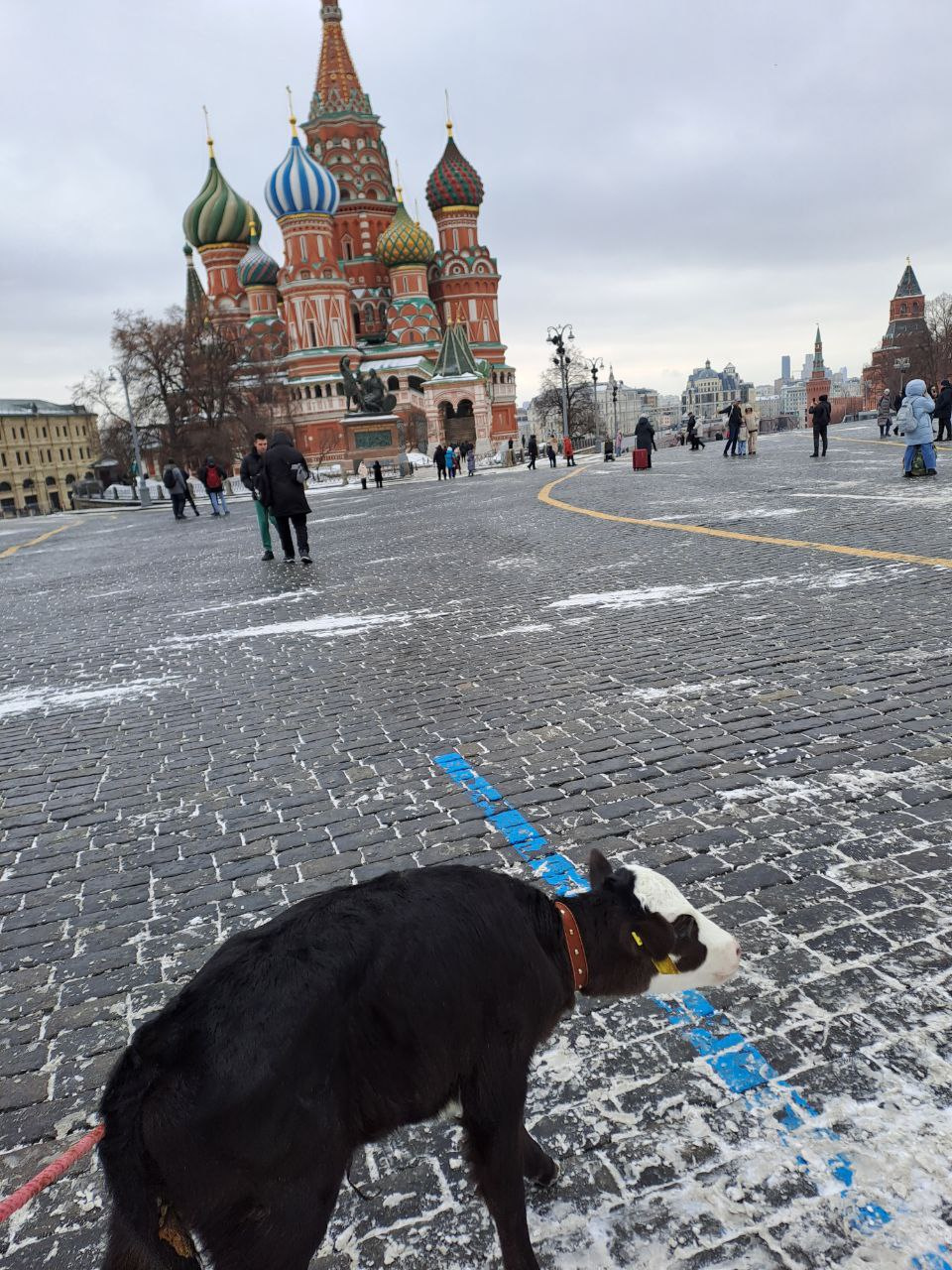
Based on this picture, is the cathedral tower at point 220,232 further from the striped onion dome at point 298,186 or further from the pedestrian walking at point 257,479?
the pedestrian walking at point 257,479

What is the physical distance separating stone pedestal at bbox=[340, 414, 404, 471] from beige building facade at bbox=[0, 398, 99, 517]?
65.8 m

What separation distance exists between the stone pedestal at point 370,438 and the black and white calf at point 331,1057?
5114 centimetres

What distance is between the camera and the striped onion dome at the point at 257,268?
74625 millimetres

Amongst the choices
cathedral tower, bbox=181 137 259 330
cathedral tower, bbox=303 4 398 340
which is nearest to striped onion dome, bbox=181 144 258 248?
cathedral tower, bbox=181 137 259 330

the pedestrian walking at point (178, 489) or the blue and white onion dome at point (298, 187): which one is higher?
the blue and white onion dome at point (298, 187)

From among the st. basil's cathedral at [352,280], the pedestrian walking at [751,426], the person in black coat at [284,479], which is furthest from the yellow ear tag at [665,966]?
the st. basil's cathedral at [352,280]

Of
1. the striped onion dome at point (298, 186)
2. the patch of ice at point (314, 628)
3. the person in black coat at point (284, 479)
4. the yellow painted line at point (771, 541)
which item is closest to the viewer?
the patch of ice at point (314, 628)

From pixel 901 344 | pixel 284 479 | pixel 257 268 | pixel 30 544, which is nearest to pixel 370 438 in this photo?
pixel 30 544

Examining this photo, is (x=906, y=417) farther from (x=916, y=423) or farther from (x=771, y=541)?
(x=771, y=541)

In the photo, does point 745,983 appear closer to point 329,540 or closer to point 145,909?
point 145,909

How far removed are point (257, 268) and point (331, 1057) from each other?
82.2 meters

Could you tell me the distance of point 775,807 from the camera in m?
3.85

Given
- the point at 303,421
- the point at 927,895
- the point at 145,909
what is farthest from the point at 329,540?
the point at 303,421

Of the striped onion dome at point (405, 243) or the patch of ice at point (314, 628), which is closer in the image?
the patch of ice at point (314, 628)
